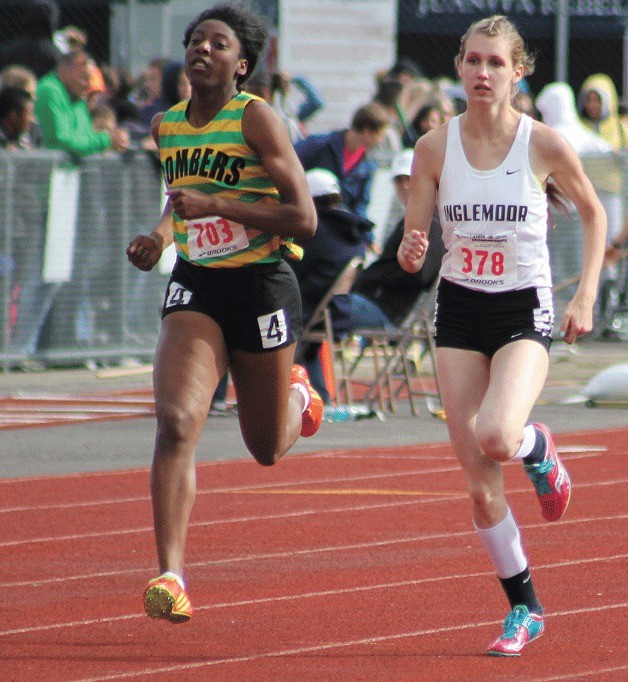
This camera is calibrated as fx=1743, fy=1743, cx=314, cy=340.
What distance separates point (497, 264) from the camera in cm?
543

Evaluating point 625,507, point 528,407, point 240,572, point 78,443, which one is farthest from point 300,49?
point 528,407

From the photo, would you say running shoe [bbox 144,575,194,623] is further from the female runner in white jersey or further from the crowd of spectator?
the crowd of spectator

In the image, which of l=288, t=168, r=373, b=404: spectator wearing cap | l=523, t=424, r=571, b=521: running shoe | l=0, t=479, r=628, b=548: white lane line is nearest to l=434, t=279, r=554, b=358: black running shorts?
l=523, t=424, r=571, b=521: running shoe

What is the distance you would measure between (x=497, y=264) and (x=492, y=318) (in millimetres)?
169

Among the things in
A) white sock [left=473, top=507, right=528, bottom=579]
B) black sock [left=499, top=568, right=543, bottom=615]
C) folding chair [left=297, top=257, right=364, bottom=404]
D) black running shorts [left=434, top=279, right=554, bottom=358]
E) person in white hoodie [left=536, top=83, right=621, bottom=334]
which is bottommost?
person in white hoodie [left=536, top=83, right=621, bottom=334]

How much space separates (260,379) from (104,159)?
8.22 meters

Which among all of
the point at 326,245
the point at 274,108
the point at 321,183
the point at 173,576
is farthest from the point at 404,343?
the point at 173,576

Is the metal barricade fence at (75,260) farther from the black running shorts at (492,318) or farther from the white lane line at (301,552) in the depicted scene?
the black running shorts at (492,318)

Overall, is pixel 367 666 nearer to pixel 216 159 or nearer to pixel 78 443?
pixel 216 159

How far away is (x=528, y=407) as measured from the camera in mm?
5332

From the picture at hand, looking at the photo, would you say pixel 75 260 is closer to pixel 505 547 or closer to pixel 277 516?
pixel 277 516

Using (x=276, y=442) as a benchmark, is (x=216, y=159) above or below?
above

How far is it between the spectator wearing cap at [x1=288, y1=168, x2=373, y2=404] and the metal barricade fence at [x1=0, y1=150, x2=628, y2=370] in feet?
10.1

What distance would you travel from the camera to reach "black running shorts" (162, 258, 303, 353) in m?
5.72
